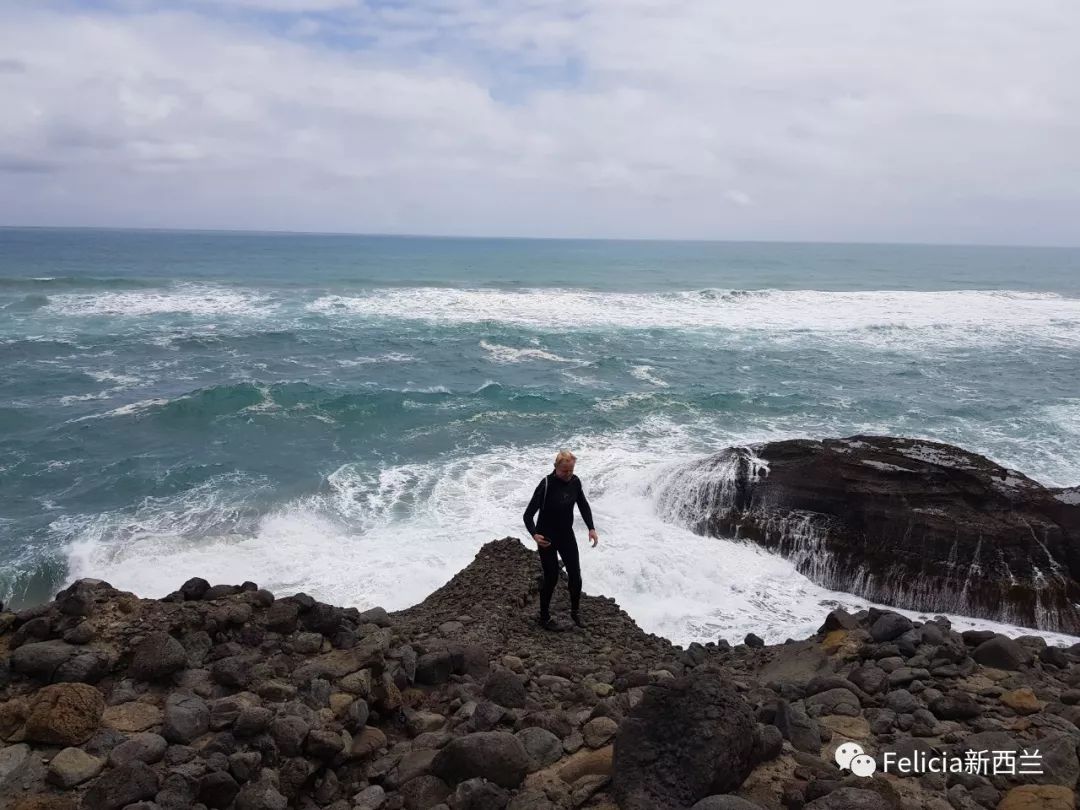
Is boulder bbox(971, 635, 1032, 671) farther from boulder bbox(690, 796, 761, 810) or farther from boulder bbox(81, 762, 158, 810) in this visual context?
boulder bbox(81, 762, 158, 810)

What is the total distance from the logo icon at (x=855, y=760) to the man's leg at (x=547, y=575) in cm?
296

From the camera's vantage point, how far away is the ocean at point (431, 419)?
10.9 meters

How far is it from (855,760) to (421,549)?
8.10 m

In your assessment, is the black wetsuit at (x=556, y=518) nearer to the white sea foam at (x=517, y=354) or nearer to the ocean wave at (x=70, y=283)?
the white sea foam at (x=517, y=354)

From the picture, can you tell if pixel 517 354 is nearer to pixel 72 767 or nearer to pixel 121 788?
pixel 72 767

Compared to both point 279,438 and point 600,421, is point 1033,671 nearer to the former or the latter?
point 600,421

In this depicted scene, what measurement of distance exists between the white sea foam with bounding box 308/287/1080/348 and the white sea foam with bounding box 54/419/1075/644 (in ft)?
66.7

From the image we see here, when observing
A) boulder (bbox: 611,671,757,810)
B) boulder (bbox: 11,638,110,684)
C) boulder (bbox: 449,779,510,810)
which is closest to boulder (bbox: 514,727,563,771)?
boulder (bbox: 449,779,510,810)

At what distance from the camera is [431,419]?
18.7 metres

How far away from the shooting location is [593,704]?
17.0ft

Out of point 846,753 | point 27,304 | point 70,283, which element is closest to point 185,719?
point 846,753

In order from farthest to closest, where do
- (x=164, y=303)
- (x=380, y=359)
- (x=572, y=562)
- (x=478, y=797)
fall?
(x=164, y=303) < (x=380, y=359) < (x=572, y=562) < (x=478, y=797)

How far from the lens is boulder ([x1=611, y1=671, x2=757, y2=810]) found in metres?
3.63

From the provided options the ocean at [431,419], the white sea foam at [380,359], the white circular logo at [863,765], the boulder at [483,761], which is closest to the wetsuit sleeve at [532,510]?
the boulder at [483,761]
